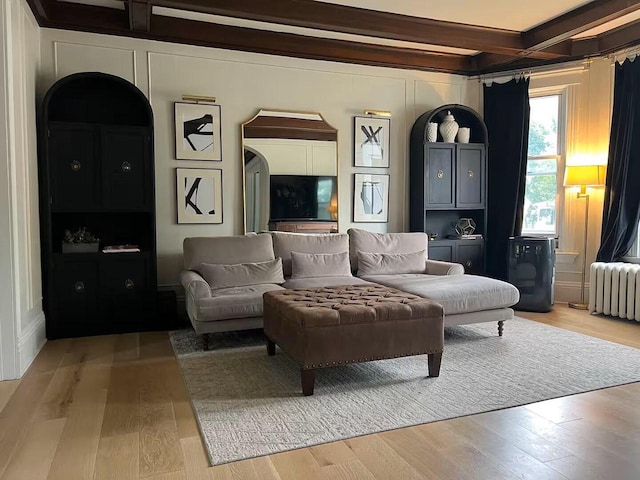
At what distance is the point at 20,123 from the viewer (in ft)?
12.0

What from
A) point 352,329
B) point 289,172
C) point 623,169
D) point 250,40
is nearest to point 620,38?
point 623,169

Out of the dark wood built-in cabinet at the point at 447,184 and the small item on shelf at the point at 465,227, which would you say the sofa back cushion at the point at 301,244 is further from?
the small item on shelf at the point at 465,227

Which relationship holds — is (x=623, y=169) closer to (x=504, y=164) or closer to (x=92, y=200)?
(x=504, y=164)

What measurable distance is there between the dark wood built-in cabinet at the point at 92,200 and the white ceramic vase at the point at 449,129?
3.17 meters

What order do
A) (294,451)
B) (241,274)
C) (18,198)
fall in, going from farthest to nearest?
(241,274)
(18,198)
(294,451)

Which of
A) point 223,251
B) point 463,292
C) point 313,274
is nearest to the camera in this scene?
point 463,292

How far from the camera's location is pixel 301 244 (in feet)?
16.2

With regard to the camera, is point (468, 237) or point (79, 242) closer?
point (79, 242)

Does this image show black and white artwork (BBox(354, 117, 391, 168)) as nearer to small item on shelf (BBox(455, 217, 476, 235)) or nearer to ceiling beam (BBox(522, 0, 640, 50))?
small item on shelf (BBox(455, 217, 476, 235))

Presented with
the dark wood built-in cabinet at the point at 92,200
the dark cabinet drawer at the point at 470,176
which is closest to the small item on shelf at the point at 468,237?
the dark cabinet drawer at the point at 470,176

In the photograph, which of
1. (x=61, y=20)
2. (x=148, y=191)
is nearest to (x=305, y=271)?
(x=148, y=191)

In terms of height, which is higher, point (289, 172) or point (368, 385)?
point (289, 172)

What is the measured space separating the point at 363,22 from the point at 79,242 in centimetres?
319

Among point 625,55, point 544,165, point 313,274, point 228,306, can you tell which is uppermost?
point 625,55
